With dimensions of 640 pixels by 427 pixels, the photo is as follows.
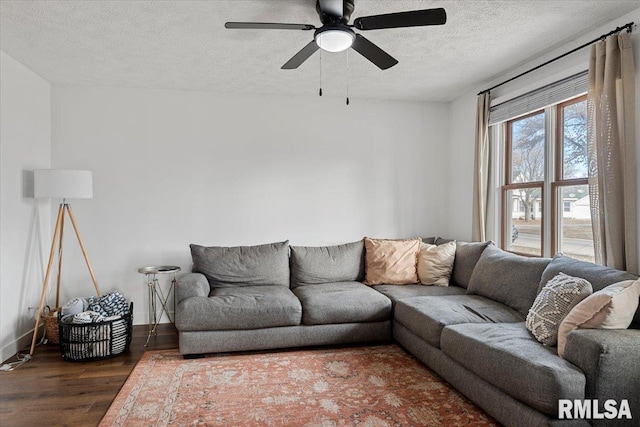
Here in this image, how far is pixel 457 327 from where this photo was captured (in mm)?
2650

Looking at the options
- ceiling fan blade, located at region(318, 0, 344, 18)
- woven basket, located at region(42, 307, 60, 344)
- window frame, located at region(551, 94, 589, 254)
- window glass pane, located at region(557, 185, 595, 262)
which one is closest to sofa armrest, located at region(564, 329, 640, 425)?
window glass pane, located at region(557, 185, 595, 262)

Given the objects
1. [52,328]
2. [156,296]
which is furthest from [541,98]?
[52,328]

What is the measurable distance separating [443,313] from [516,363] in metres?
0.88

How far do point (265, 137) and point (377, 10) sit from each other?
2.18 metres

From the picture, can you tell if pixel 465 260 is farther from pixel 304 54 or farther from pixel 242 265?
pixel 304 54

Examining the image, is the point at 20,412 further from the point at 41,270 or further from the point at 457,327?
the point at 457,327

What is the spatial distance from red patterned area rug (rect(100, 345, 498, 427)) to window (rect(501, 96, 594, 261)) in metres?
1.57

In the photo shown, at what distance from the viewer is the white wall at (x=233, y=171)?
412 cm

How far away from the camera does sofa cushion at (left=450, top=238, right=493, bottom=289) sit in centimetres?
379

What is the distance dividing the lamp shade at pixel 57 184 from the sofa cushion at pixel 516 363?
324 cm

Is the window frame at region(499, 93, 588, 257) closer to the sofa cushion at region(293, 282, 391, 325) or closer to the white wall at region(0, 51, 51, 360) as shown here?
the sofa cushion at region(293, 282, 391, 325)

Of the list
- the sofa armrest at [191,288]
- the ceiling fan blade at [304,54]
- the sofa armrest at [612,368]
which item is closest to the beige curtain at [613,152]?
the sofa armrest at [612,368]

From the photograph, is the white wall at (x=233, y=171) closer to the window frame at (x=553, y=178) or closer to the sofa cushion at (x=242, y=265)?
the sofa cushion at (x=242, y=265)

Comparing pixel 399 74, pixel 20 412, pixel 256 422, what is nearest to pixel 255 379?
pixel 256 422
